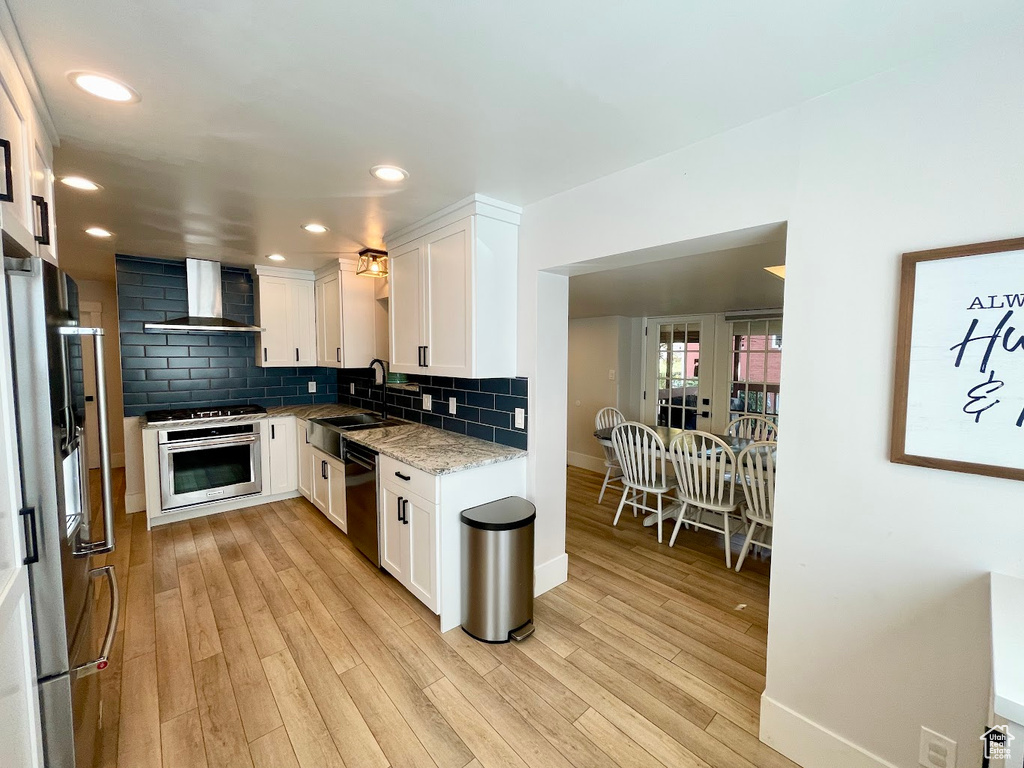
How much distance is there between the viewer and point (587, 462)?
5.75m

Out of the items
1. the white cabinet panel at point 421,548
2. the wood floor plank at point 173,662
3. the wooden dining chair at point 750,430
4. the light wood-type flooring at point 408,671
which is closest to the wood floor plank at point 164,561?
the light wood-type flooring at point 408,671

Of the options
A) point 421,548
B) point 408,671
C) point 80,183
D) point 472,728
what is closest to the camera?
point 472,728

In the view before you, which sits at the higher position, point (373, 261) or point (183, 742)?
point (373, 261)

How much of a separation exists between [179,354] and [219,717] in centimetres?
339

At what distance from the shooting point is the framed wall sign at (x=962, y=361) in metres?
1.11

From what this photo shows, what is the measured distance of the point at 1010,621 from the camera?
3.16 ft

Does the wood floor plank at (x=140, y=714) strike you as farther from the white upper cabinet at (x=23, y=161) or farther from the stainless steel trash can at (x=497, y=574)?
the white upper cabinet at (x=23, y=161)

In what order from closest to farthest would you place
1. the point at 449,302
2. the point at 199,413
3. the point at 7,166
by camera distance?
1. the point at 7,166
2. the point at 449,302
3. the point at 199,413

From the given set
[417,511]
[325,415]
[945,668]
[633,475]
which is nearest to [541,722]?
[417,511]

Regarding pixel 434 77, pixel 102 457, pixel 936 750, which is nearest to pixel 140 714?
pixel 102 457

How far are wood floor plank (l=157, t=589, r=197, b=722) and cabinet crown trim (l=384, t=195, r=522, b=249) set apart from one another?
2585 millimetres

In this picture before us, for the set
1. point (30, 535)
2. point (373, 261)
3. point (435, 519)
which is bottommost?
point (435, 519)

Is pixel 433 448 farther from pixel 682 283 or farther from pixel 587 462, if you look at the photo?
pixel 587 462

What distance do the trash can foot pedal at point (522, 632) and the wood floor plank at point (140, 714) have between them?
1.44m
